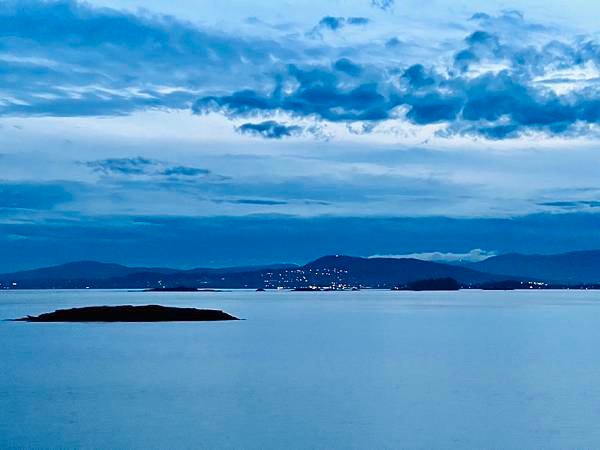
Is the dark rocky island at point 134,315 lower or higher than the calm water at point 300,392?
higher

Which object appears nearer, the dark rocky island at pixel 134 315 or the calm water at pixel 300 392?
the calm water at pixel 300 392

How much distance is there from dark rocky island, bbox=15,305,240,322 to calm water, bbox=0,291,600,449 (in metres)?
37.9

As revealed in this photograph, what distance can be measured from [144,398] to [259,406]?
632cm

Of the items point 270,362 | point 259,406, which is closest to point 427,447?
point 259,406

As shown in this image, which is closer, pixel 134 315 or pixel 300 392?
pixel 300 392

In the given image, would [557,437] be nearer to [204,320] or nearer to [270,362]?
[270,362]

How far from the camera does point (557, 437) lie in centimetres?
3400

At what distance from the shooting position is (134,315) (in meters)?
127

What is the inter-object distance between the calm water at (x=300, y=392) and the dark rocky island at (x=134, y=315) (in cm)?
3791

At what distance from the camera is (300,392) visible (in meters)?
45.6

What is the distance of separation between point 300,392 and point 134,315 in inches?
3324

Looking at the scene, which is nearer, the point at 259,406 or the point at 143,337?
the point at 259,406

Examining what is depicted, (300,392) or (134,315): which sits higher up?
(134,315)

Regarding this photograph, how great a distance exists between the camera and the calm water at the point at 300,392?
34062 mm
